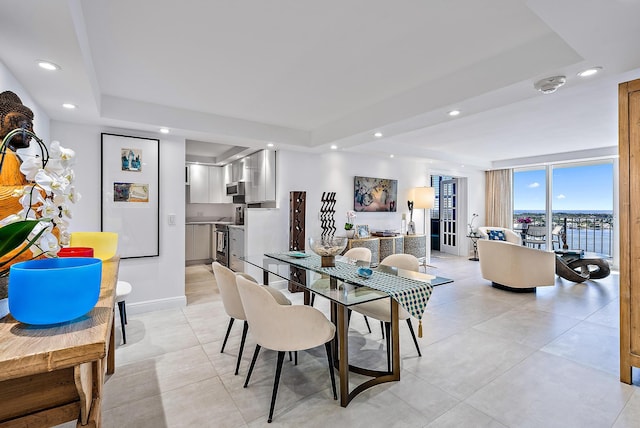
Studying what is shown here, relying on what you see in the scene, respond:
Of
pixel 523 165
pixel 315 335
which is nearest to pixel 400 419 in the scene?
pixel 315 335

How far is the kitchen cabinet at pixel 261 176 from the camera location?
5.04m

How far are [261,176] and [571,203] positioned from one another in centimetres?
679

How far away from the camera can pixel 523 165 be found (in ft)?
24.1

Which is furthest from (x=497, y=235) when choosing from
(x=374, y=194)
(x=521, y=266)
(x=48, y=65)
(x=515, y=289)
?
(x=48, y=65)

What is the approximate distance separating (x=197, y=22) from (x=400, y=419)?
9.01 ft

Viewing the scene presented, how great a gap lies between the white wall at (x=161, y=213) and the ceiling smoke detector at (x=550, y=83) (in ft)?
12.4

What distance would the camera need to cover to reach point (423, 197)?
6.42 m

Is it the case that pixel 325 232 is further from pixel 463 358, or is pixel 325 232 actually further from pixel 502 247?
pixel 463 358

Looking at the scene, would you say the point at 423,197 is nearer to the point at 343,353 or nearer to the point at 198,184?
the point at 198,184

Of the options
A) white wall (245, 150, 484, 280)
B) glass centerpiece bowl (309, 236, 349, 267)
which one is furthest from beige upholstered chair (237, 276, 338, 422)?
white wall (245, 150, 484, 280)

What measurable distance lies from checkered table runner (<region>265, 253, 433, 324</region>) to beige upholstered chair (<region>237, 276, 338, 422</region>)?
43 cm

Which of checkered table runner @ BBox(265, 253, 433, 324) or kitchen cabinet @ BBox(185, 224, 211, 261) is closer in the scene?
checkered table runner @ BBox(265, 253, 433, 324)

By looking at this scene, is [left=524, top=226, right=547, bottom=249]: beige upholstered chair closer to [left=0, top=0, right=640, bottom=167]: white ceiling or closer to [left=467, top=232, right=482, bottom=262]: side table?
[left=467, top=232, right=482, bottom=262]: side table

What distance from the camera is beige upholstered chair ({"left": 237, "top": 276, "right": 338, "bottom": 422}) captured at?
191 centimetres
